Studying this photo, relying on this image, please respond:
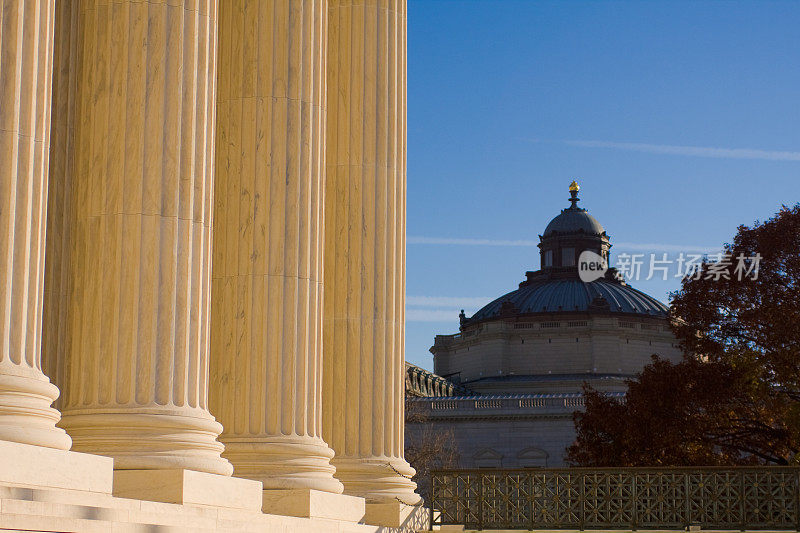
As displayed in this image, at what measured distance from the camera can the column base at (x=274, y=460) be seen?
30.0m

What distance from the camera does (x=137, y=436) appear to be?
966 inches

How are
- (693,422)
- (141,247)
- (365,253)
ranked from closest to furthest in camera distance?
(141,247) < (365,253) < (693,422)

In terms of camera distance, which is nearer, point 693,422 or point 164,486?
point 164,486

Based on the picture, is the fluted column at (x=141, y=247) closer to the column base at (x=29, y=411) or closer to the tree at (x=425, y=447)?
the column base at (x=29, y=411)

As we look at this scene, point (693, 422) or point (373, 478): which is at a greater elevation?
point (373, 478)

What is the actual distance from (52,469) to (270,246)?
38.7 ft

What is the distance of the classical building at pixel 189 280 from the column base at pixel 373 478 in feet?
0.19

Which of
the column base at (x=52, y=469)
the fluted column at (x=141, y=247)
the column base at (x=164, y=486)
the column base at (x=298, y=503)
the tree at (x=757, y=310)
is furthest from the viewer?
the tree at (x=757, y=310)

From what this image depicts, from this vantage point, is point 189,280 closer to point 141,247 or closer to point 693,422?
point 141,247

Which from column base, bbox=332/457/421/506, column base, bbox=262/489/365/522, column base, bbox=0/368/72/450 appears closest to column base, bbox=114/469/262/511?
column base, bbox=0/368/72/450

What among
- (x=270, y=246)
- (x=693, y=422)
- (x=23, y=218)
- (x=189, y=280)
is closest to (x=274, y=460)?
(x=270, y=246)

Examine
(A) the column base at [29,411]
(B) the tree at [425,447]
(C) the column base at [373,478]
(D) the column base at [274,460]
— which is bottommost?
(B) the tree at [425,447]

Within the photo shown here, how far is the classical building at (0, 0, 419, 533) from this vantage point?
21.0 metres

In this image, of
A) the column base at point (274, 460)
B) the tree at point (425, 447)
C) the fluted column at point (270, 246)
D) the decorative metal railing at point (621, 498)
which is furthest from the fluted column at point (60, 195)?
the tree at point (425, 447)
